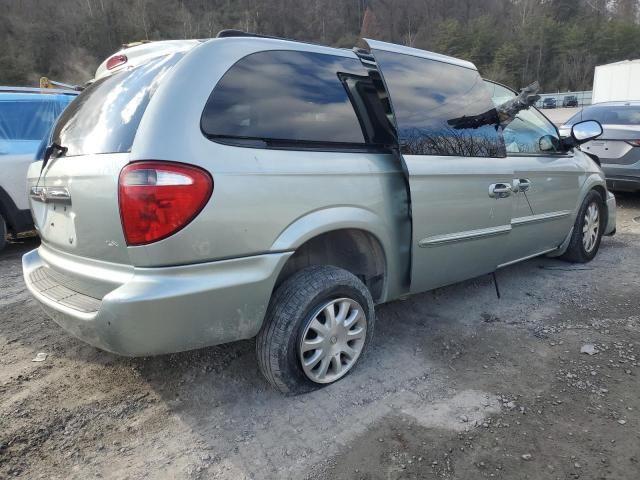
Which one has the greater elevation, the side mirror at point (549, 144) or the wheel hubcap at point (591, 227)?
the side mirror at point (549, 144)

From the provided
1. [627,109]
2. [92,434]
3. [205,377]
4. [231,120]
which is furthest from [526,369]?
[627,109]

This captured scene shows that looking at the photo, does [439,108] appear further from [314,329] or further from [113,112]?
[113,112]

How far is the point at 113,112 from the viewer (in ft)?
7.02

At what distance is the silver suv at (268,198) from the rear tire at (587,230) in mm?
1654

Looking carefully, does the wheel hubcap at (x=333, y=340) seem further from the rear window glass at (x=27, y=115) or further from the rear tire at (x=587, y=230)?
the rear window glass at (x=27, y=115)

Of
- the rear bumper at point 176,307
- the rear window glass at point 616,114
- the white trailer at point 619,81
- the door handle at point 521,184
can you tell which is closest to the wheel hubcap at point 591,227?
the door handle at point 521,184

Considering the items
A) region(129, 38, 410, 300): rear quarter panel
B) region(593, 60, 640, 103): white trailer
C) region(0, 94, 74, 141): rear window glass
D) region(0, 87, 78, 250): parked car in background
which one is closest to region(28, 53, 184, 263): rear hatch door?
region(129, 38, 410, 300): rear quarter panel

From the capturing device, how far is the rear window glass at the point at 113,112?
1.98 meters

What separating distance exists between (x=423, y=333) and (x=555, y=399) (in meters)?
0.94

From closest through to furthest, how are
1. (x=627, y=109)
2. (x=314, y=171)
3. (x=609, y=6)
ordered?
(x=314, y=171) → (x=627, y=109) → (x=609, y=6)

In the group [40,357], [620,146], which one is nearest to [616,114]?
[620,146]

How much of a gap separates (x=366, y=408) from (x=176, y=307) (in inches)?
44.0

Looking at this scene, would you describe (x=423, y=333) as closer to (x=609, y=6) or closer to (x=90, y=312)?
(x=90, y=312)

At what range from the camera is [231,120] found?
2.02m
